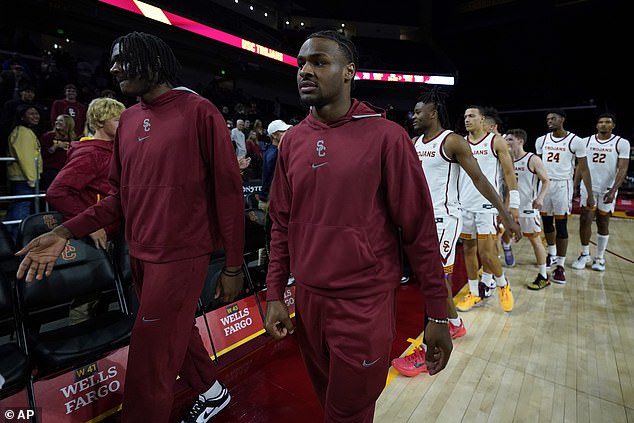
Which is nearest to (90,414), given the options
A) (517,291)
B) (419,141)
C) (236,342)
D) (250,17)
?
(236,342)

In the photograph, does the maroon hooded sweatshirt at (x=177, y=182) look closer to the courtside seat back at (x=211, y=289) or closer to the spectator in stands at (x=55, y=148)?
the courtside seat back at (x=211, y=289)

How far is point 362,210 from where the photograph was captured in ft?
4.07

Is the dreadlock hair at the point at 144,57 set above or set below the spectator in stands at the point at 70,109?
below

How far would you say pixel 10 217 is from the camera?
13.5ft

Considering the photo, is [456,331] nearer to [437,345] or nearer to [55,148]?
[437,345]

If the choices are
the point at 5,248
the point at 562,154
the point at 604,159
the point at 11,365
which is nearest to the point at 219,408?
the point at 11,365

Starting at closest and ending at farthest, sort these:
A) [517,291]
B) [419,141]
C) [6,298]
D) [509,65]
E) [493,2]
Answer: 1. [6,298]
2. [419,141]
3. [517,291]
4. [493,2]
5. [509,65]

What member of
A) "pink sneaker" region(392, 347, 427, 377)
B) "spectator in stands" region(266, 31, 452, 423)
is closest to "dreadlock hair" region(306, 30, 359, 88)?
→ "spectator in stands" region(266, 31, 452, 423)

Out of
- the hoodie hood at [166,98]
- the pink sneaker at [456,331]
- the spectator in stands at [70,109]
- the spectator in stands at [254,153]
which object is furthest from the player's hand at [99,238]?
the spectator in stands at [254,153]

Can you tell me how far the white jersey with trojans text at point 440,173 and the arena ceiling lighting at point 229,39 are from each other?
313cm

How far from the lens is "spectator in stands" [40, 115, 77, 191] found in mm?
4723

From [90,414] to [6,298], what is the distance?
0.78m

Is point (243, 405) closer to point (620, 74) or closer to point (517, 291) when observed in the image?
point (517, 291)

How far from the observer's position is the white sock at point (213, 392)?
210 cm
